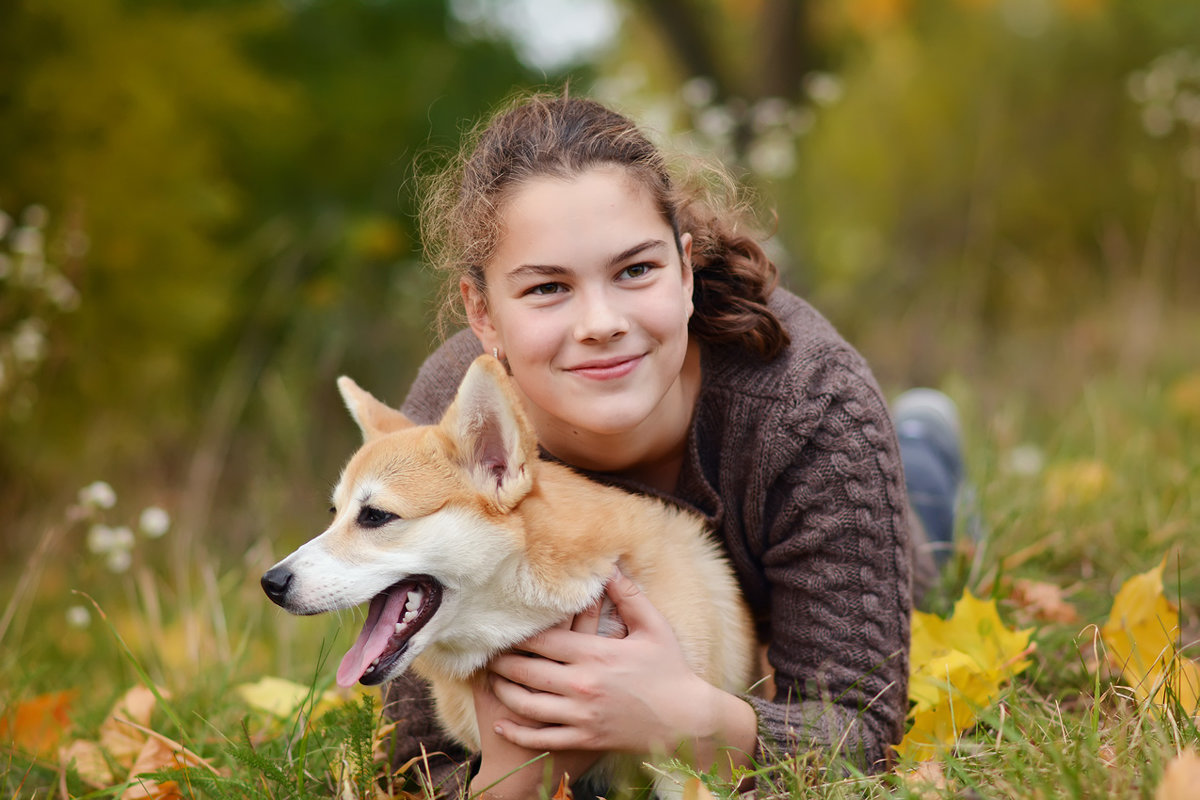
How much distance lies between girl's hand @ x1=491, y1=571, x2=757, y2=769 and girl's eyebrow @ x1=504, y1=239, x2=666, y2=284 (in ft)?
2.11

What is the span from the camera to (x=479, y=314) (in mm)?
2500

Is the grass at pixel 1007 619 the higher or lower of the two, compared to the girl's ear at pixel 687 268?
lower

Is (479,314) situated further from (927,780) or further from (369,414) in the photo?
(927,780)

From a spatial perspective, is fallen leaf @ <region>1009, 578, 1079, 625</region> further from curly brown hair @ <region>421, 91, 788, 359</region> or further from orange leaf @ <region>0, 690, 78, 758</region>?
orange leaf @ <region>0, 690, 78, 758</region>

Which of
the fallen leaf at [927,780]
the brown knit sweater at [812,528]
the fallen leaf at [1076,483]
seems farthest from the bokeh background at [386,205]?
the fallen leaf at [927,780]

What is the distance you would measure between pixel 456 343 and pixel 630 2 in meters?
6.43

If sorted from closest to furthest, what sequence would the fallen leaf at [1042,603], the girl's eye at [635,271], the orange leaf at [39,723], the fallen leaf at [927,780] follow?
the fallen leaf at [927,780]
the girl's eye at [635,271]
the orange leaf at [39,723]
the fallen leaf at [1042,603]

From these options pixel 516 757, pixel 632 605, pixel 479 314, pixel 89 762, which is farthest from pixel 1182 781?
pixel 89 762

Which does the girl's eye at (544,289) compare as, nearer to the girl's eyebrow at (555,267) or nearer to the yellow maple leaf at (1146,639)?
the girl's eyebrow at (555,267)

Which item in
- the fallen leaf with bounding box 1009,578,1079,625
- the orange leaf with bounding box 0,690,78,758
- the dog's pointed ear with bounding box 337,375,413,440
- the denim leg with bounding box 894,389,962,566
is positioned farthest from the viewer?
the denim leg with bounding box 894,389,962,566

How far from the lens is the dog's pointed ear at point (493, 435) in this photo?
6.68ft

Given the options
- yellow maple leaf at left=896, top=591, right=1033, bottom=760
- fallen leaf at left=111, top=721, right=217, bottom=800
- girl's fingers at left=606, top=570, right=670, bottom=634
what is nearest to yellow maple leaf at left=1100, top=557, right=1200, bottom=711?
yellow maple leaf at left=896, top=591, right=1033, bottom=760

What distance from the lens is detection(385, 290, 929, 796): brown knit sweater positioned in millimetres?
2279

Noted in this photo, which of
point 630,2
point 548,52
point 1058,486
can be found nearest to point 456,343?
point 1058,486
